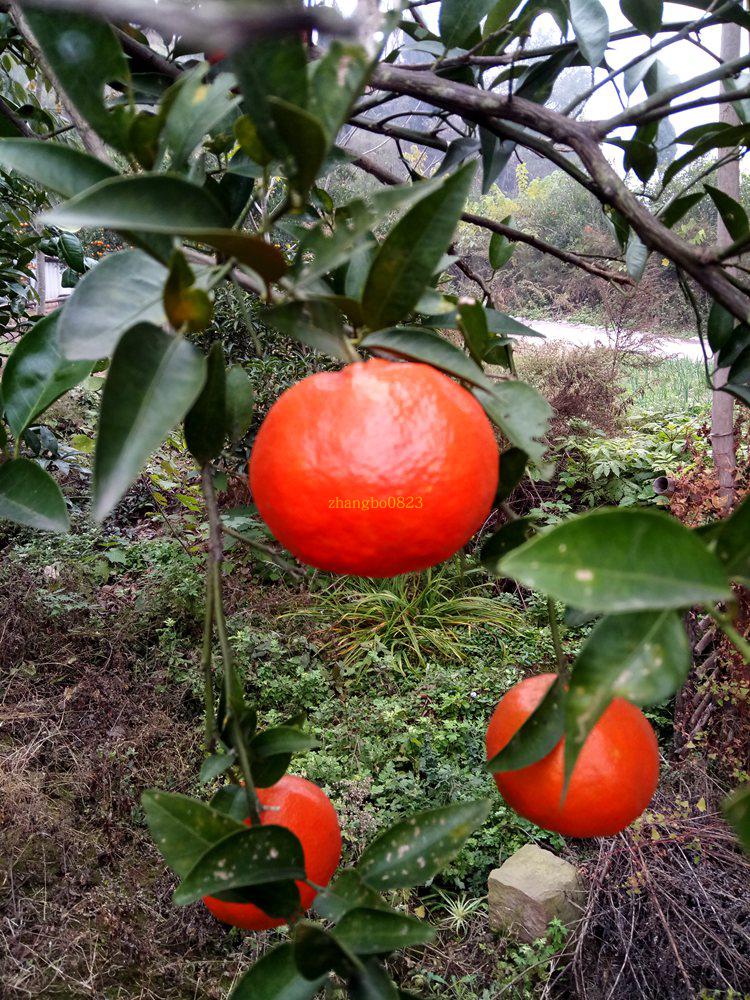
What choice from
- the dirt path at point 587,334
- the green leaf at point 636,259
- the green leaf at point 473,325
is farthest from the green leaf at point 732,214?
the dirt path at point 587,334

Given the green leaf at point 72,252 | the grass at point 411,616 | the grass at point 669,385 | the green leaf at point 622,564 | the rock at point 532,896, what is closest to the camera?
the green leaf at point 622,564

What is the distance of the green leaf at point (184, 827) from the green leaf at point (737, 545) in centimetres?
25

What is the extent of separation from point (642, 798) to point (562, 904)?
4.59ft

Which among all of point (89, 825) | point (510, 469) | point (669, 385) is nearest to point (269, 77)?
point (510, 469)

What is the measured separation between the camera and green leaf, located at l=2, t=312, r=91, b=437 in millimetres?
472

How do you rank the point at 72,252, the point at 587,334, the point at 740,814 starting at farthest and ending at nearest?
the point at 587,334 → the point at 72,252 → the point at 740,814

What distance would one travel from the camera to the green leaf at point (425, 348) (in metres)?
0.33

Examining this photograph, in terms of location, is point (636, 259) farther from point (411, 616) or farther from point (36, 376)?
point (411, 616)

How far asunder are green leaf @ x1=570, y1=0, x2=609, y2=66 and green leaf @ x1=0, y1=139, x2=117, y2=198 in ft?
1.42

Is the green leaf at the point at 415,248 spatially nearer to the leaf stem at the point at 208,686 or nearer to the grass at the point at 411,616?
the leaf stem at the point at 208,686

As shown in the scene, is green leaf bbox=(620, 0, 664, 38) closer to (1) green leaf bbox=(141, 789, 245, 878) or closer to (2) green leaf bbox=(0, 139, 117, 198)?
(2) green leaf bbox=(0, 139, 117, 198)

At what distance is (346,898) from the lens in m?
0.37

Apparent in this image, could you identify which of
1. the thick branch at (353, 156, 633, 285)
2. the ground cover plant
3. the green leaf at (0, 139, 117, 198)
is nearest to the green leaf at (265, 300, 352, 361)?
the ground cover plant

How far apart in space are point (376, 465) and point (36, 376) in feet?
0.92
